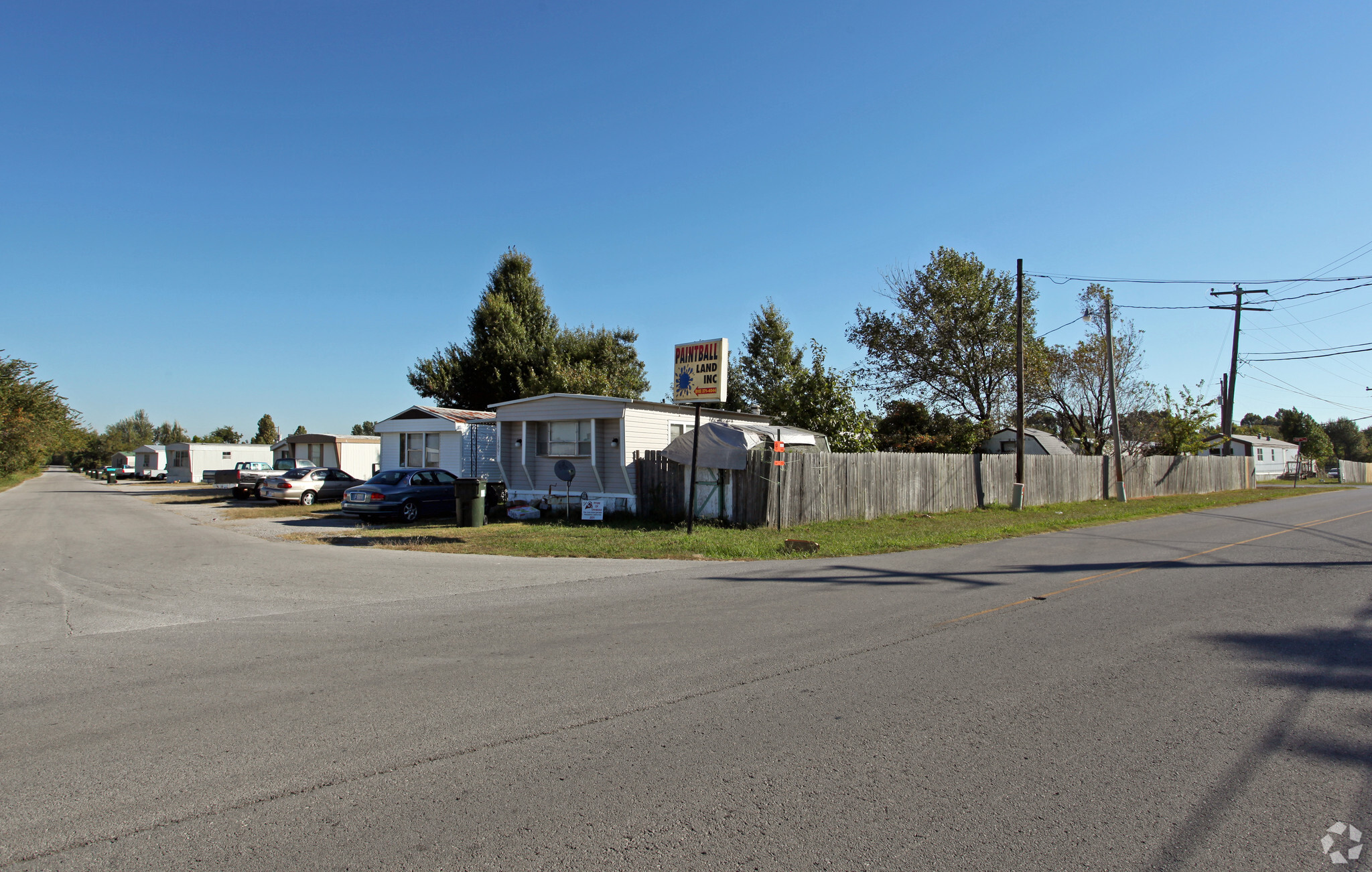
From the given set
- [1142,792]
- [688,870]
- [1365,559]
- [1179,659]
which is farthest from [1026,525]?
[688,870]

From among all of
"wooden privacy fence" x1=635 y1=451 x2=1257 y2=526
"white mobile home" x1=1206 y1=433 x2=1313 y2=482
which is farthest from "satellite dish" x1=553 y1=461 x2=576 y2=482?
"white mobile home" x1=1206 y1=433 x2=1313 y2=482

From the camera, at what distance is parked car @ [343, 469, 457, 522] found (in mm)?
18812

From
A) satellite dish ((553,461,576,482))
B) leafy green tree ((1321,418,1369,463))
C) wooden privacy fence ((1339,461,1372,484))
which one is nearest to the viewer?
satellite dish ((553,461,576,482))

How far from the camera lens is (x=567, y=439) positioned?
69.4 feet

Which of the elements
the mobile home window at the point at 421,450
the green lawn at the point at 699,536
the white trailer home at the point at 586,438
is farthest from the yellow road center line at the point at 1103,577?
the mobile home window at the point at 421,450

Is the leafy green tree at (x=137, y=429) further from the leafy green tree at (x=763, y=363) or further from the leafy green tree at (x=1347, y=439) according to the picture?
the leafy green tree at (x=1347, y=439)

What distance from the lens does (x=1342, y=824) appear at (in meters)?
3.37

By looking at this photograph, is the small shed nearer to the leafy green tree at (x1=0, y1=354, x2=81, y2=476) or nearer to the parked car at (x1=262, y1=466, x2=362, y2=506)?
the parked car at (x1=262, y1=466, x2=362, y2=506)

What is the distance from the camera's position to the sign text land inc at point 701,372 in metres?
15.7

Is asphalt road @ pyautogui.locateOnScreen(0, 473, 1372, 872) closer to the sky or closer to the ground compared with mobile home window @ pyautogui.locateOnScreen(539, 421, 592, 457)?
closer to the ground

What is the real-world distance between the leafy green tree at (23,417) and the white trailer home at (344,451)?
841 inches

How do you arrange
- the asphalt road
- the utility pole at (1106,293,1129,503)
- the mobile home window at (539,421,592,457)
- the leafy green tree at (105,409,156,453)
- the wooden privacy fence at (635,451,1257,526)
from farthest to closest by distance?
the leafy green tree at (105,409,156,453) < the utility pole at (1106,293,1129,503) < the mobile home window at (539,421,592,457) < the wooden privacy fence at (635,451,1257,526) < the asphalt road

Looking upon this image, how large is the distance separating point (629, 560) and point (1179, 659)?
842 cm

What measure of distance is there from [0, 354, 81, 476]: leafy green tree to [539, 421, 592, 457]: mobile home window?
41940 mm
